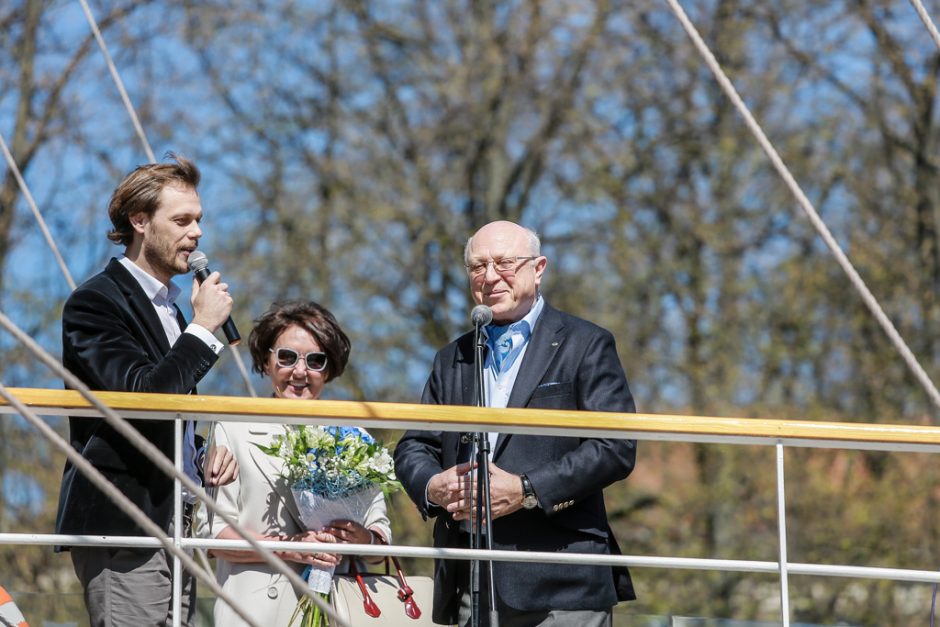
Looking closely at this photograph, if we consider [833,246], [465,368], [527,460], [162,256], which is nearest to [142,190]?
[162,256]

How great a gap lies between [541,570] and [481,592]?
166 mm

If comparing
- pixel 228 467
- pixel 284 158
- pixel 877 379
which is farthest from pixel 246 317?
pixel 228 467

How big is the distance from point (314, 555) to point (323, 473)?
0.70 feet

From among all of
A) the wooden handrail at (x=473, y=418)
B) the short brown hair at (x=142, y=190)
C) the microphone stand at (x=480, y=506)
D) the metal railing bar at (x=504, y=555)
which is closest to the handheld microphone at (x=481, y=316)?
the microphone stand at (x=480, y=506)

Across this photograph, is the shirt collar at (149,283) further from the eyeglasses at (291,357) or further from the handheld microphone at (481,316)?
the handheld microphone at (481,316)

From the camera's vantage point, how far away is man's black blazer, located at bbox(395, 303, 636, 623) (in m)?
4.12

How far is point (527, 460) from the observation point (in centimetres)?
424

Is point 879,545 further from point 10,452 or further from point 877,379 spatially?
point 10,452

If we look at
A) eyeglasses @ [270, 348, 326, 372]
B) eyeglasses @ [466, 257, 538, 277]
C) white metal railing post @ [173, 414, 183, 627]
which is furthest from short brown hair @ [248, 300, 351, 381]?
white metal railing post @ [173, 414, 183, 627]

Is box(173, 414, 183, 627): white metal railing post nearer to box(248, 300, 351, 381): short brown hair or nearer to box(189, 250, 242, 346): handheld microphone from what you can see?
box(189, 250, 242, 346): handheld microphone

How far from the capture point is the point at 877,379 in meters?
14.4

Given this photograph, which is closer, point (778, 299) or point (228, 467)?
point (228, 467)

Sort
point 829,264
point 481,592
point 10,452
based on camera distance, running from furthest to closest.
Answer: point 829,264, point 10,452, point 481,592

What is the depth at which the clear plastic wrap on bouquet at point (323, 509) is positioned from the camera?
13.9 feet
